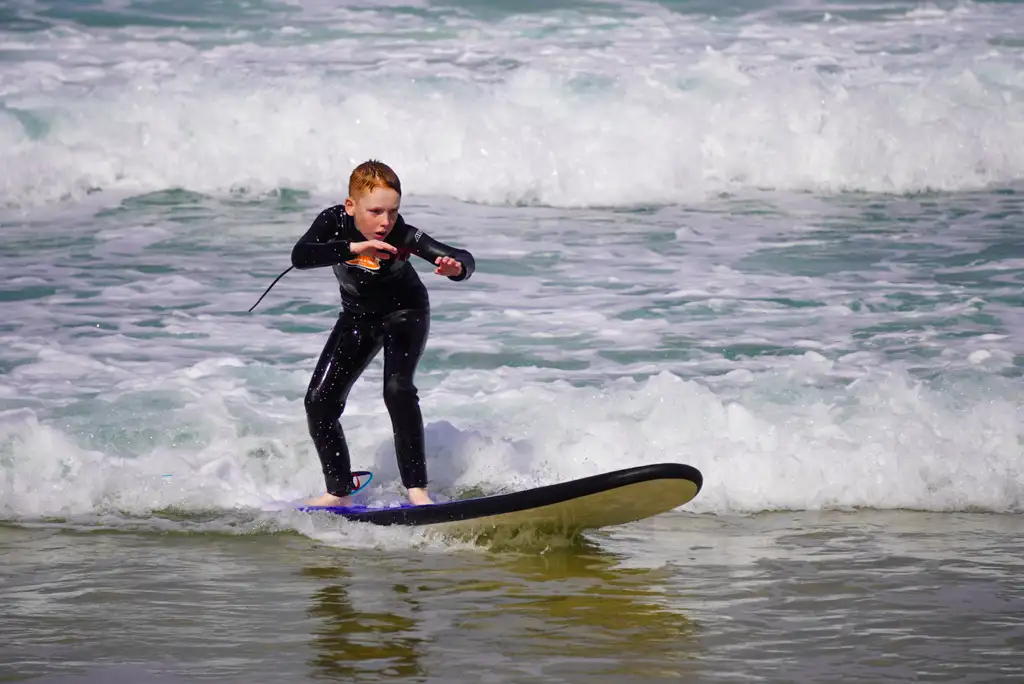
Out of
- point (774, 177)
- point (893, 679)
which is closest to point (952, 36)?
point (774, 177)

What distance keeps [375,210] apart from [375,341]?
67cm

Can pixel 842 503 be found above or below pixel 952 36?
below

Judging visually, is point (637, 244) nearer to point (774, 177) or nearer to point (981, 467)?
point (774, 177)

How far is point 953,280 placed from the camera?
11.0 m

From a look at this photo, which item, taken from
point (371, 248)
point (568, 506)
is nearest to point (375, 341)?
point (371, 248)

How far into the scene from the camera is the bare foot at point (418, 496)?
6168 millimetres

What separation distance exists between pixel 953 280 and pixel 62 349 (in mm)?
6670

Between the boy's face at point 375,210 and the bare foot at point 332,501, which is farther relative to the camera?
the bare foot at point 332,501

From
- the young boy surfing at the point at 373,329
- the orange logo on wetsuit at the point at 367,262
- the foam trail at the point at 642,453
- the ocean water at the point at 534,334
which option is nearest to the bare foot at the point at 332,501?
the young boy surfing at the point at 373,329

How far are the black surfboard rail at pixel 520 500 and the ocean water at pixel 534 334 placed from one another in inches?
3.6

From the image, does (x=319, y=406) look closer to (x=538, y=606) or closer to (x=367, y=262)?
(x=367, y=262)

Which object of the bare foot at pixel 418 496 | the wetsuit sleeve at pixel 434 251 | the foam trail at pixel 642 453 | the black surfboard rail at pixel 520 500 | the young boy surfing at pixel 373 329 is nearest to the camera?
the black surfboard rail at pixel 520 500

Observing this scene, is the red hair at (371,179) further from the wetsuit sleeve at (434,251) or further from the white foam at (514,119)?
the white foam at (514,119)

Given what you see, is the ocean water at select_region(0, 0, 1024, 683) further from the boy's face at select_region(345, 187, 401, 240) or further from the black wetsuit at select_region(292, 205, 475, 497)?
the boy's face at select_region(345, 187, 401, 240)
